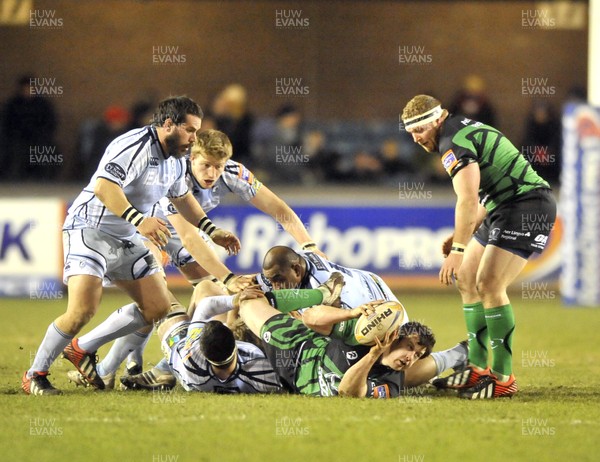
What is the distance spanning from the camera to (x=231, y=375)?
7.99 m

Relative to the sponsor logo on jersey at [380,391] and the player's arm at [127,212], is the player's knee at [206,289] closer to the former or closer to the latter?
the player's arm at [127,212]

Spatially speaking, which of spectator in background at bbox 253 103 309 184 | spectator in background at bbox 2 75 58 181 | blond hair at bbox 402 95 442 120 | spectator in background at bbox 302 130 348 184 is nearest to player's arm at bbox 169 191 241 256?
blond hair at bbox 402 95 442 120

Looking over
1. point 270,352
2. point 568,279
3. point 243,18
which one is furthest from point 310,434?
point 243,18

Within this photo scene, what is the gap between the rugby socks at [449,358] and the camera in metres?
8.19

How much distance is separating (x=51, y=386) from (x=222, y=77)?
12.4 meters

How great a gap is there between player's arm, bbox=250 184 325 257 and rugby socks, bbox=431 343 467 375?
51.6 inches

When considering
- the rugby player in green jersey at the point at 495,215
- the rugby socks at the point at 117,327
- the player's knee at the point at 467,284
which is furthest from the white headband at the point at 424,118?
the rugby socks at the point at 117,327

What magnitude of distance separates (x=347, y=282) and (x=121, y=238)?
1.66m

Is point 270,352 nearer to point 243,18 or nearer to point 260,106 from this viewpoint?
point 260,106

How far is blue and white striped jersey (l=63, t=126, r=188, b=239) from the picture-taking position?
786 centimetres

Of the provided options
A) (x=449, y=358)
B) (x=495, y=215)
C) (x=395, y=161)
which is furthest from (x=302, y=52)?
(x=449, y=358)

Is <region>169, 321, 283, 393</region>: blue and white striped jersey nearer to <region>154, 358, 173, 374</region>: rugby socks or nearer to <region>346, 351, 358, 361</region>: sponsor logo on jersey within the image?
<region>154, 358, 173, 374</region>: rugby socks

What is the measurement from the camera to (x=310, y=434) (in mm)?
6500

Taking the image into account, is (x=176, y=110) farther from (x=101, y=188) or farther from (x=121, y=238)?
(x=121, y=238)
